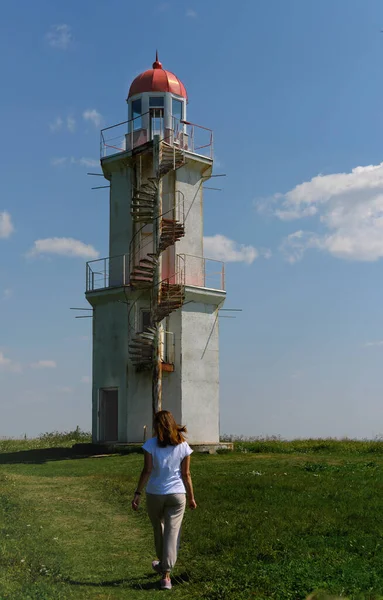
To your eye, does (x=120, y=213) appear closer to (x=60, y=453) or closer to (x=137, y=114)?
(x=137, y=114)

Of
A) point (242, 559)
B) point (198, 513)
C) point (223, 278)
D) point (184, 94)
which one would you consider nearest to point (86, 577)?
point (242, 559)

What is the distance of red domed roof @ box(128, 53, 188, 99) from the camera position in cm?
3659

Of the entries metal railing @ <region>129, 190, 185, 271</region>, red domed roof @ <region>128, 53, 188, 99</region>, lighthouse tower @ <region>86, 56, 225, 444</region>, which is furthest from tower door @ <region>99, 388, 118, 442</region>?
red domed roof @ <region>128, 53, 188, 99</region>

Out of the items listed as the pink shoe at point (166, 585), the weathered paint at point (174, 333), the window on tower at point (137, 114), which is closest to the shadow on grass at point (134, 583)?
the pink shoe at point (166, 585)

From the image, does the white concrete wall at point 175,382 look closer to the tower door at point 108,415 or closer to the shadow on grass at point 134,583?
the tower door at point 108,415

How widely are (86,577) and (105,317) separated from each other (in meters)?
25.4

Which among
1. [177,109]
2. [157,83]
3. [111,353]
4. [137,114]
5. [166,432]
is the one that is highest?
[157,83]

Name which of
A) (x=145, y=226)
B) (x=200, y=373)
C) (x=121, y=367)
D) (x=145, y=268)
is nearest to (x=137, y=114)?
(x=145, y=226)

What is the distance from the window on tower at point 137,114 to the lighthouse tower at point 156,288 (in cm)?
5

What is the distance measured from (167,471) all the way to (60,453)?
25109mm

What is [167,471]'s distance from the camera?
32.5 ft

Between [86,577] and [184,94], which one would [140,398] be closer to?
[184,94]

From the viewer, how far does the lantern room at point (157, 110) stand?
36.5m

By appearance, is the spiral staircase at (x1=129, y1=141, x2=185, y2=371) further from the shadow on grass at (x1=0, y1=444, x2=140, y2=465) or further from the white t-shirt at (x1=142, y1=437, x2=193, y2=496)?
the white t-shirt at (x1=142, y1=437, x2=193, y2=496)
